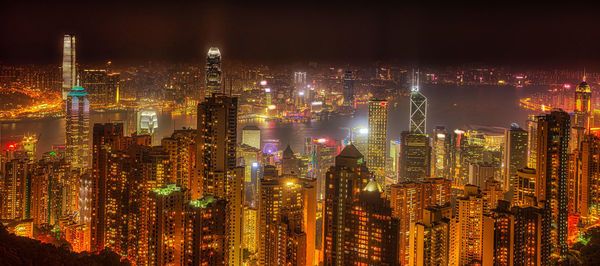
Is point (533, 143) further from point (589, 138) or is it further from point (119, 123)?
point (119, 123)

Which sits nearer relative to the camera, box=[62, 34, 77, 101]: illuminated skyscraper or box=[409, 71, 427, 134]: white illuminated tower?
box=[62, 34, 77, 101]: illuminated skyscraper

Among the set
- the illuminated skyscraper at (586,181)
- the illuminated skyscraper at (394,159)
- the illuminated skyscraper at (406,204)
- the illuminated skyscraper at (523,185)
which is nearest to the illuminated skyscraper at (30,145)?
the illuminated skyscraper at (394,159)

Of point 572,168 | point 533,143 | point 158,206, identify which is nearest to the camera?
point 158,206

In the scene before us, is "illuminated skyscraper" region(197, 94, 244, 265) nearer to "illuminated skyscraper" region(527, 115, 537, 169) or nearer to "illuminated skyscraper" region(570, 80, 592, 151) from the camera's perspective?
"illuminated skyscraper" region(527, 115, 537, 169)

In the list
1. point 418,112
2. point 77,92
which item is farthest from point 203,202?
point 418,112

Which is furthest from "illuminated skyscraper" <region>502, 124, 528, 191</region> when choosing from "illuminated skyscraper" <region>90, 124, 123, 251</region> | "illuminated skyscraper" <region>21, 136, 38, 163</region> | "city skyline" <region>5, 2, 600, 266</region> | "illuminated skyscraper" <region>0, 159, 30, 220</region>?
"illuminated skyscraper" <region>21, 136, 38, 163</region>

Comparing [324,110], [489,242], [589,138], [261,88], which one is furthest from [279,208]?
[324,110]

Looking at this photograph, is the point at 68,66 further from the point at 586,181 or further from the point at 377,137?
the point at 586,181

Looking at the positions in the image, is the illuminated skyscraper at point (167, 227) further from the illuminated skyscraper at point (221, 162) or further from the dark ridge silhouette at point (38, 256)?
the illuminated skyscraper at point (221, 162)
